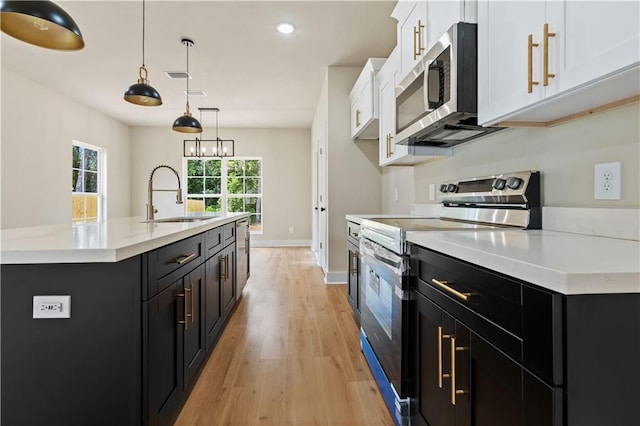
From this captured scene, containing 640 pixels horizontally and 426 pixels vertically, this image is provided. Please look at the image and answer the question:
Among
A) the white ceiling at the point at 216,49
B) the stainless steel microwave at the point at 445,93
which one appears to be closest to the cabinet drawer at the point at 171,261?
the stainless steel microwave at the point at 445,93

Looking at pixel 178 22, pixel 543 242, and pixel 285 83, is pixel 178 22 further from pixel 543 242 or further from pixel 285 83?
pixel 543 242

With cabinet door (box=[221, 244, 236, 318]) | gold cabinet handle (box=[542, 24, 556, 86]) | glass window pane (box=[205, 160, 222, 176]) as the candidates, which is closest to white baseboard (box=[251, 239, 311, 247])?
glass window pane (box=[205, 160, 222, 176])

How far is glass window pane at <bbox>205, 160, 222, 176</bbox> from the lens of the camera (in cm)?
814

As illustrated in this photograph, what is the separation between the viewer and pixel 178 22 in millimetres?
3355

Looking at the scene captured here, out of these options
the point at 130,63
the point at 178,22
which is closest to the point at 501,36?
the point at 178,22

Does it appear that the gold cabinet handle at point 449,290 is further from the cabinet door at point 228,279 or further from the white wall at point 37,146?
the white wall at point 37,146

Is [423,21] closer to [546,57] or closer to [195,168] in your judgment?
[546,57]

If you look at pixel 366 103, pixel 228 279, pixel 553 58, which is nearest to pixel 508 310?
pixel 553 58

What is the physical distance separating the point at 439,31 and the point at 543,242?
121 centimetres

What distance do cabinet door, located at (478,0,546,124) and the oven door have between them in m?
0.71

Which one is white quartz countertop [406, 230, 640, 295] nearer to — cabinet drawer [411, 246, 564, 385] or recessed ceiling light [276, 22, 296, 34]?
Answer: cabinet drawer [411, 246, 564, 385]

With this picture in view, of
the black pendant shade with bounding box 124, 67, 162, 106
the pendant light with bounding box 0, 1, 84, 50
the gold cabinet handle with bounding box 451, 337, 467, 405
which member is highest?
the black pendant shade with bounding box 124, 67, 162, 106

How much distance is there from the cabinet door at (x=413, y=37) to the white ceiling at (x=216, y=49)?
1.08 meters

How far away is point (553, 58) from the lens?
1059mm
